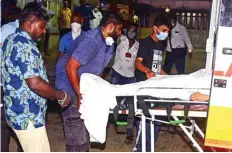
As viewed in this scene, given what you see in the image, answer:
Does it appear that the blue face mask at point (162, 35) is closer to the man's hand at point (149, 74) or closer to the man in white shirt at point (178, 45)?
the man's hand at point (149, 74)

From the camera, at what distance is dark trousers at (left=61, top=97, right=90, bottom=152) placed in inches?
174

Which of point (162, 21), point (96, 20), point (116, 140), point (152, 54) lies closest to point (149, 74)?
point (152, 54)

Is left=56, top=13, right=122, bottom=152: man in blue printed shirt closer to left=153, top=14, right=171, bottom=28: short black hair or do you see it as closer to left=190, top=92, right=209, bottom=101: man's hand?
left=153, top=14, right=171, bottom=28: short black hair

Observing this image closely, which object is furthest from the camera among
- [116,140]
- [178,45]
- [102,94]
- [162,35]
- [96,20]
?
[96,20]

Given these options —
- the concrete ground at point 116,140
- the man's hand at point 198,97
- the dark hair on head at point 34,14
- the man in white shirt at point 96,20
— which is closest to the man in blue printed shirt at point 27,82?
the dark hair on head at point 34,14

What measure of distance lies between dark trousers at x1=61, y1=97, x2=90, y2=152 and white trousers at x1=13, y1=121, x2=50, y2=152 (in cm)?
72

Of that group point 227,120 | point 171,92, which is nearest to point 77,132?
point 171,92

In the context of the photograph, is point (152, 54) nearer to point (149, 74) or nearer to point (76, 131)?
point (149, 74)

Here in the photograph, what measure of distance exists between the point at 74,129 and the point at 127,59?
7.71 feet

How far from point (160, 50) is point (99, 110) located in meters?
1.52

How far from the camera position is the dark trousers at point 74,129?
4.41 meters

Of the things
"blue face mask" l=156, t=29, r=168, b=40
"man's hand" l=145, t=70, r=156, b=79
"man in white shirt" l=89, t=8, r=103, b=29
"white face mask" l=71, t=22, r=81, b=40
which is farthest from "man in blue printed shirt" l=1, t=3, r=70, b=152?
"man in white shirt" l=89, t=8, r=103, b=29

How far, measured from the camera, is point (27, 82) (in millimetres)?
3467

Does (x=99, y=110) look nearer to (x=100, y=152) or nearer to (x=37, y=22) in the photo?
(x=37, y=22)
